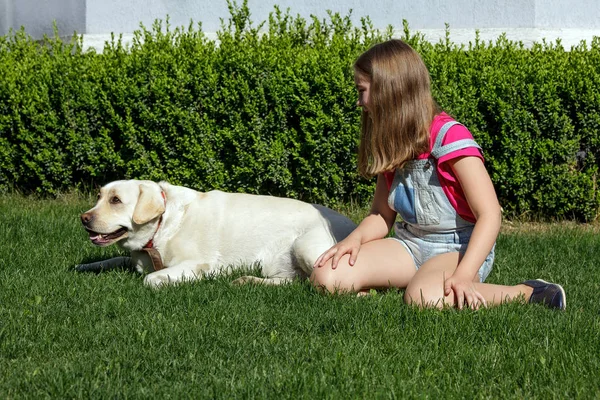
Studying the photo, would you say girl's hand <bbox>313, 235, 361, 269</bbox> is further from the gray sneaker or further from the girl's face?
the gray sneaker

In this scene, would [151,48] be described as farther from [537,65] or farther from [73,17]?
[537,65]

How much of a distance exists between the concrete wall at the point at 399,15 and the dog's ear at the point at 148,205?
513 centimetres

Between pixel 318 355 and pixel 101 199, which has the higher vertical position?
pixel 101 199

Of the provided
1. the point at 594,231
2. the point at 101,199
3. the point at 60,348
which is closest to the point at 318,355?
the point at 60,348

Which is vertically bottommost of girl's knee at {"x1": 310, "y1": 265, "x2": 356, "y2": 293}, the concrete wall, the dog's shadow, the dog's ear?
the dog's shadow

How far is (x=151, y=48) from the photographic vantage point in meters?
8.81

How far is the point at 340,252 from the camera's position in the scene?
4.99 metres

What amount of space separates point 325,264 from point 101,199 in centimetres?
158

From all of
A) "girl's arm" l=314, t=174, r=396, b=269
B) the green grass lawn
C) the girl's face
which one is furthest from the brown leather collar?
the girl's face

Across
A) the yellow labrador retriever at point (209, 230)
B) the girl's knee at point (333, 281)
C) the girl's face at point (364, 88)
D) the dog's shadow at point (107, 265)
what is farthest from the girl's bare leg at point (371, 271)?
the dog's shadow at point (107, 265)

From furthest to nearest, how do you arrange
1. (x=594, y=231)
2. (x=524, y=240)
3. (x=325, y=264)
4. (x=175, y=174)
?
→ (x=175, y=174) → (x=594, y=231) → (x=524, y=240) → (x=325, y=264)

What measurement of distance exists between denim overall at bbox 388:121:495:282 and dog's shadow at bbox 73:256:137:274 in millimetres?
2059

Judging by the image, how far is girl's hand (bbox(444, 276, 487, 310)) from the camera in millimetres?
4473

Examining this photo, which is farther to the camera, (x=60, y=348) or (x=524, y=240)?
(x=524, y=240)
